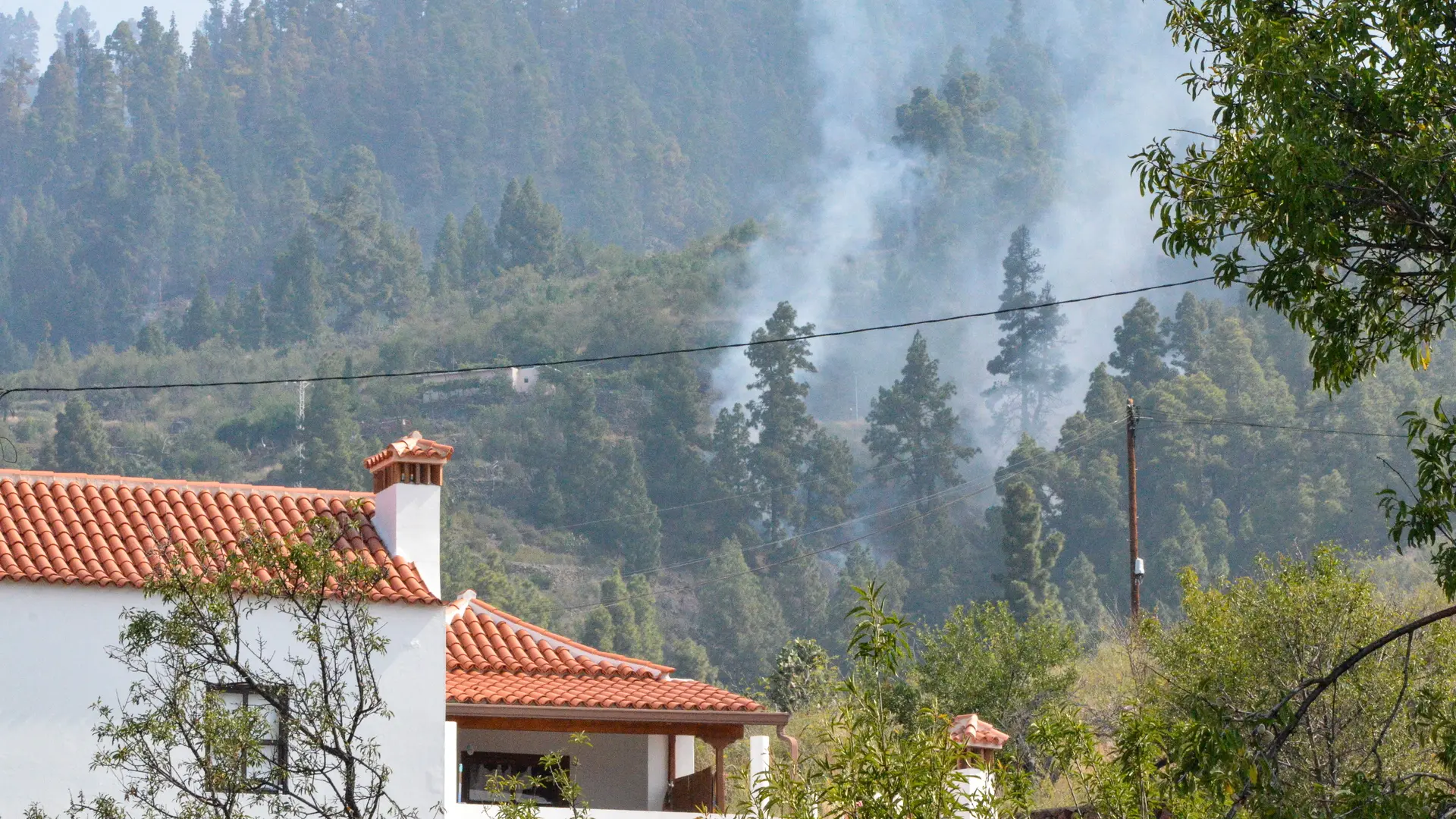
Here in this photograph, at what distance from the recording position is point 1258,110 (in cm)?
1050

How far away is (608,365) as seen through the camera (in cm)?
12625

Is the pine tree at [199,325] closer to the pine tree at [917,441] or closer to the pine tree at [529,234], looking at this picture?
the pine tree at [529,234]

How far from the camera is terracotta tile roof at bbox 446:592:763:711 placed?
65.5 ft

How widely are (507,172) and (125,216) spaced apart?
41759 millimetres

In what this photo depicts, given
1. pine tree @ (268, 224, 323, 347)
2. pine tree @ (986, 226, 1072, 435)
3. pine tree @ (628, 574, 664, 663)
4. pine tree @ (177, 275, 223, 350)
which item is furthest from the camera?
pine tree @ (177, 275, 223, 350)

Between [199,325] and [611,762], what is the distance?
131 metres

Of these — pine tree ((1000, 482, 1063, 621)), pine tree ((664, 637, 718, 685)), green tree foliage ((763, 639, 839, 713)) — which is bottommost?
green tree foliage ((763, 639, 839, 713))

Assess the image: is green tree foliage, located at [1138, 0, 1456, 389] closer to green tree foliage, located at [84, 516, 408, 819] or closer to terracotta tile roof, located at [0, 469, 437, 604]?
green tree foliage, located at [84, 516, 408, 819]

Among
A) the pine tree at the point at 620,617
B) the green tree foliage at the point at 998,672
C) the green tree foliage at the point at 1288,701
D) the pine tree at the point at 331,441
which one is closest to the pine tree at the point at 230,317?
the pine tree at the point at 331,441

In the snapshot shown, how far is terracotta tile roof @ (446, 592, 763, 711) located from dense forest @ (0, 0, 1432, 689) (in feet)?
125

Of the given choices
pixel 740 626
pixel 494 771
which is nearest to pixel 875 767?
pixel 494 771

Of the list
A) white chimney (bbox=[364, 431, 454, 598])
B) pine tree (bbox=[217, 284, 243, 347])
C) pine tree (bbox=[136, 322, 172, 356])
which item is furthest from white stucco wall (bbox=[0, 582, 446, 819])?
pine tree (bbox=[217, 284, 243, 347])

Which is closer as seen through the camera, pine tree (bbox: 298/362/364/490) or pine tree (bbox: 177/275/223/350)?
pine tree (bbox: 298/362/364/490)

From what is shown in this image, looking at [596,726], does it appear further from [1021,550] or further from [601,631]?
[601,631]
